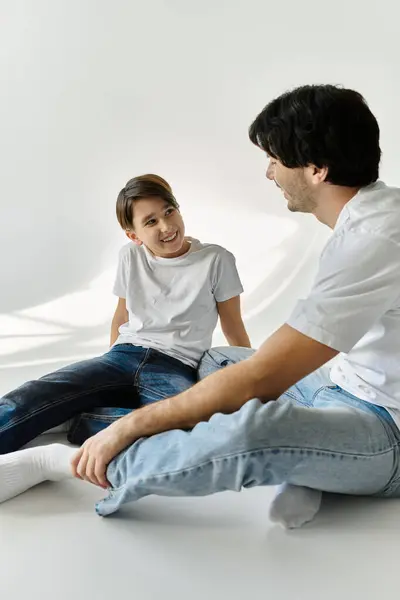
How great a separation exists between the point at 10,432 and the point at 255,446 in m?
0.66

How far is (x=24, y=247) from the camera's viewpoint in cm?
298

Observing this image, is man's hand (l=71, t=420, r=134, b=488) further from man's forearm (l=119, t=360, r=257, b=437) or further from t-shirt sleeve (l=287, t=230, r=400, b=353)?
t-shirt sleeve (l=287, t=230, r=400, b=353)

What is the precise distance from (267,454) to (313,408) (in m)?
0.13

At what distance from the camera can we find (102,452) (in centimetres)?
120

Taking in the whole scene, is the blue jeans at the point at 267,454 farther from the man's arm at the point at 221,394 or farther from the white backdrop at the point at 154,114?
the white backdrop at the point at 154,114

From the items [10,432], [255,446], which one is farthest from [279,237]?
[255,446]

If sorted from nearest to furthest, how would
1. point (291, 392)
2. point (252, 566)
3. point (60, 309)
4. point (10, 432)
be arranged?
point (252, 566), point (10, 432), point (291, 392), point (60, 309)

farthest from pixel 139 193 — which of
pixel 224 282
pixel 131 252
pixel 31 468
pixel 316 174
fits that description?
pixel 31 468

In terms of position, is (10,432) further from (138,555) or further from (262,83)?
(262,83)

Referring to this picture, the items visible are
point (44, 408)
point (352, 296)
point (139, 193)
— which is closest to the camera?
point (352, 296)

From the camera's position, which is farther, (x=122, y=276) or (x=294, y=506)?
(x=122, y=276)

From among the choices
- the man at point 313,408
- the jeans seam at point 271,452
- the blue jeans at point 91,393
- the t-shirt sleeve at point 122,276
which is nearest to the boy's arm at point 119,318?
the t-shirt sleeve at point 122,276

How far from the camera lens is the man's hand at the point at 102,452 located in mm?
1201

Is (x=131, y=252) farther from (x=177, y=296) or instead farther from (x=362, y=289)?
(x=362, y=289)
